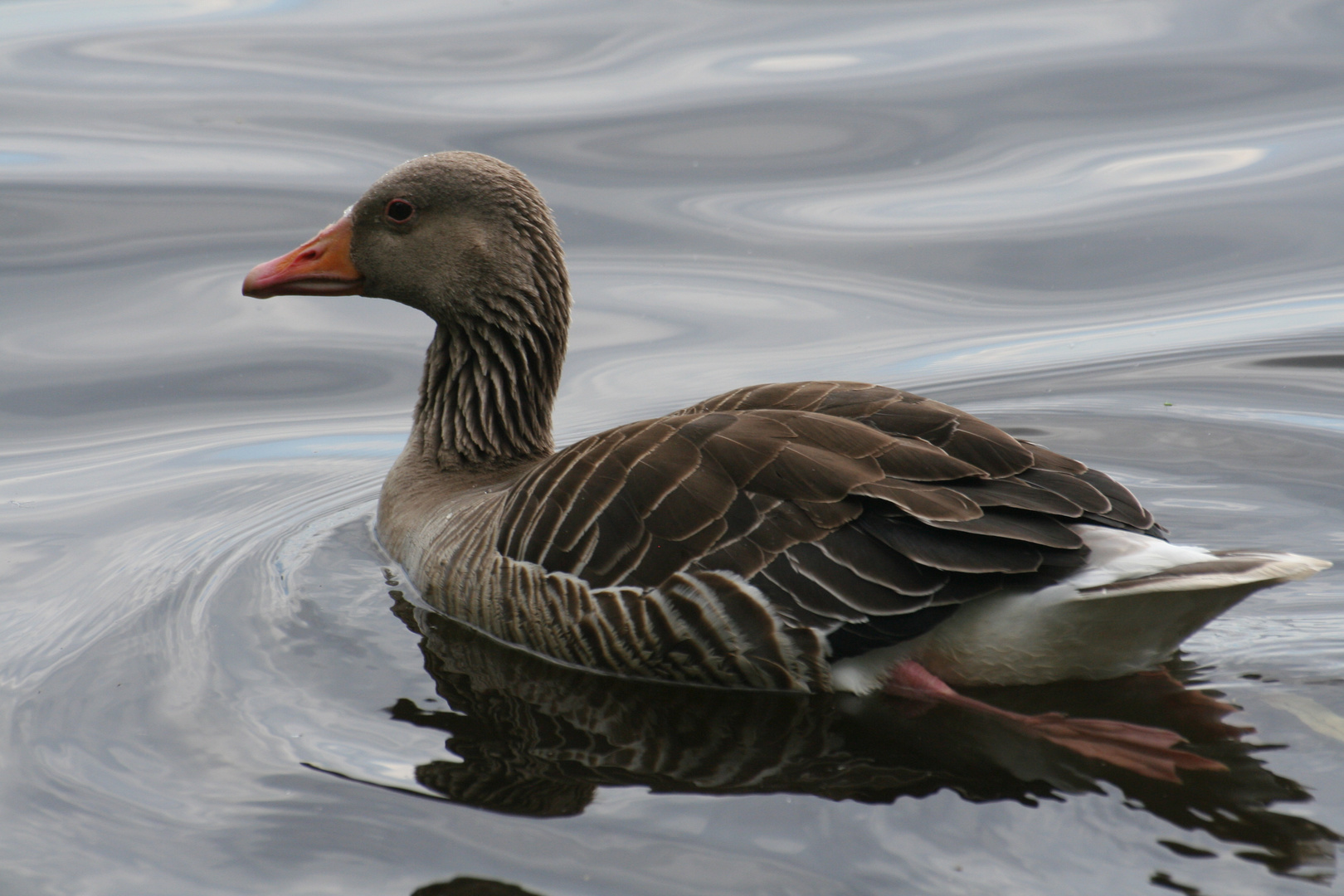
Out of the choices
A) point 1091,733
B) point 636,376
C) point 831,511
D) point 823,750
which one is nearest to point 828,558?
point 831,511

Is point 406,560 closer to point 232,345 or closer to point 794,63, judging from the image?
point 232,345

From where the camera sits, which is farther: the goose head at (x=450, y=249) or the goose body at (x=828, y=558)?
the goose head at (x=450, y=249)

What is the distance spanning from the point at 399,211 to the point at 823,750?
363 centimetres

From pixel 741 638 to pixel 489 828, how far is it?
1.30 metres

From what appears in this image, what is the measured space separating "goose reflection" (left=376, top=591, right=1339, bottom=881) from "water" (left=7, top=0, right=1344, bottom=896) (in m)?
0.02

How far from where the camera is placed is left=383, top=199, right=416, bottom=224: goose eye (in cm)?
756

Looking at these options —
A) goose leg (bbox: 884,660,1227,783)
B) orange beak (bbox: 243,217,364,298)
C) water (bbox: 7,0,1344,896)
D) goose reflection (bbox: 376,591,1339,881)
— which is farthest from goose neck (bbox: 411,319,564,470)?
goose leg (bbox: 884,660,1227,783)

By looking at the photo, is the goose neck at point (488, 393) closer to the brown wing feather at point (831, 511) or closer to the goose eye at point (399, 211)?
the goose eye at point (399, 211)

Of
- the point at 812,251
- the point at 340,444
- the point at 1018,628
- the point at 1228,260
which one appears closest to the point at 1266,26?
the point at 1228,260

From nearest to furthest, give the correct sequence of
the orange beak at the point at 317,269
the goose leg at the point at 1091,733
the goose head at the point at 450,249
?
the goose leg at the point at 1091,733
the goose head at the point at 450,249
the orange beak at the point at 317,269

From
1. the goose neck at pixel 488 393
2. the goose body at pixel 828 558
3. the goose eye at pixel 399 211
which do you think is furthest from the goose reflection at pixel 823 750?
the goose eye at pixel 399 211

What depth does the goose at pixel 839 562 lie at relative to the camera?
5.55m

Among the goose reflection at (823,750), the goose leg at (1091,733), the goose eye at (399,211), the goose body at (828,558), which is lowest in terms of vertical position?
the goose reflection at (823,750)

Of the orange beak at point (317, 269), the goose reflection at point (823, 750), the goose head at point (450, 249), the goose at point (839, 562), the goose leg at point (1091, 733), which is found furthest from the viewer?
the orange beak at point (317, 269)
